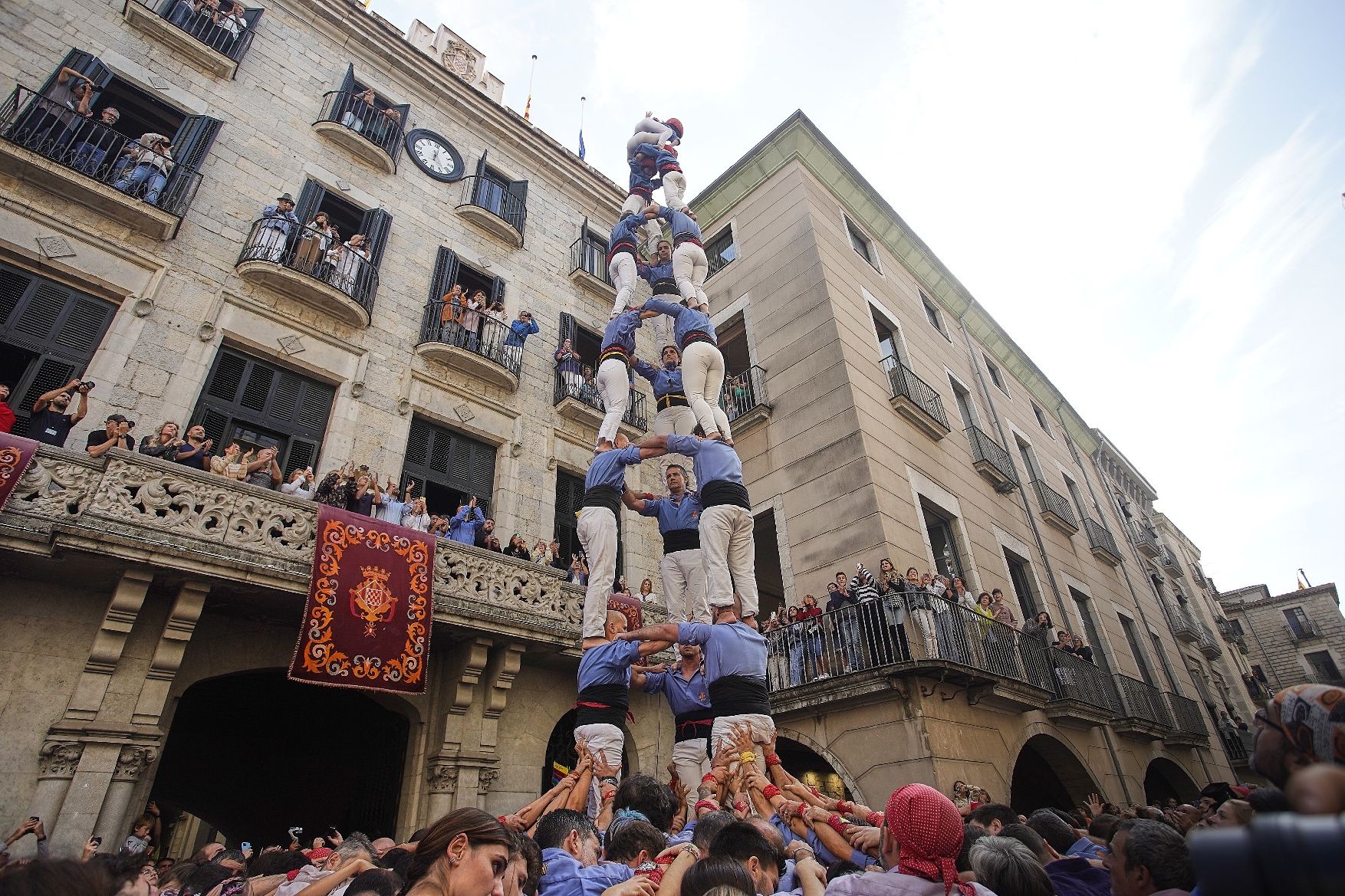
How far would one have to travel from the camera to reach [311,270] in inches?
427

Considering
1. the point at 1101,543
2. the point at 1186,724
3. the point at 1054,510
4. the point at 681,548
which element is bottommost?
the point at 1186,724

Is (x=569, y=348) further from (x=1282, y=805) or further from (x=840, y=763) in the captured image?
(x=1282, y=805)

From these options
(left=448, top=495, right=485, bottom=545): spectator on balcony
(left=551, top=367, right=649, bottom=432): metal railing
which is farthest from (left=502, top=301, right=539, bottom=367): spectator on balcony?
(left=448, top=495, right=485, bottom=545): spectator on balcony

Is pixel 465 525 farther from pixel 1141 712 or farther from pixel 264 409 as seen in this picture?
pixel 1141 712

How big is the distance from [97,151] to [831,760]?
1389 cm

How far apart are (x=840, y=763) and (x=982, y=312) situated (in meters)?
16.1

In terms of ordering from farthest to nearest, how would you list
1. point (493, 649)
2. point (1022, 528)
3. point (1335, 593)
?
point (1335, 593) → point (1022, 528) → point (493, 649)

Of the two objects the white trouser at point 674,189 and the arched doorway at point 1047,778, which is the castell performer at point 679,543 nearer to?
the white trouser at point 674,189

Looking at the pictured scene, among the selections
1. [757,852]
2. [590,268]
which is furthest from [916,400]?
[757,852]

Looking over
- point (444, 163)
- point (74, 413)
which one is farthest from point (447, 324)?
point (74, 413)

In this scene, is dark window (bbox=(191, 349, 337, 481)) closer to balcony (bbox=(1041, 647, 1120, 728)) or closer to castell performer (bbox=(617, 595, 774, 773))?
castell performer (bbox=(617, 595, 774, 773))

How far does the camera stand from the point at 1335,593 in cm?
3947

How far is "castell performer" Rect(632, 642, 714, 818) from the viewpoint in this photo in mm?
5227

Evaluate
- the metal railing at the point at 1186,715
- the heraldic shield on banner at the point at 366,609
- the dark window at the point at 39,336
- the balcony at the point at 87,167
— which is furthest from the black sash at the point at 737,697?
the metal railing at the point at 1186,715
